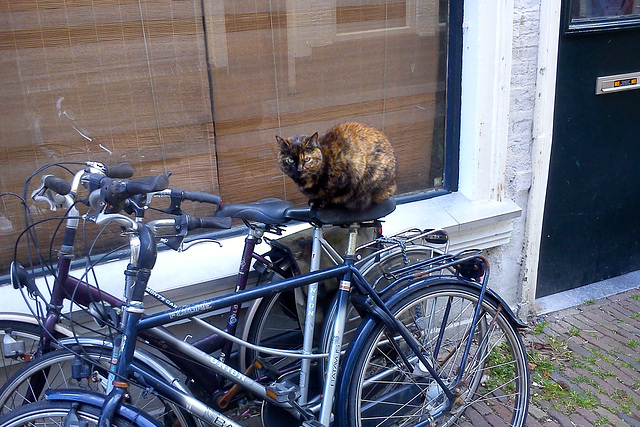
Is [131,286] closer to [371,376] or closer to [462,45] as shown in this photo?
[371,376]

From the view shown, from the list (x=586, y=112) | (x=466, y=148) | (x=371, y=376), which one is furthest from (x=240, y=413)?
(x=586, y=112)

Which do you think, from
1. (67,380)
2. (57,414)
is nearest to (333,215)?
(57,414)

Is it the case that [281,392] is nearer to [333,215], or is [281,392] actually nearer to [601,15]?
[333,215]

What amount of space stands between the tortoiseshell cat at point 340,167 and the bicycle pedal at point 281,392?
2.59 feet

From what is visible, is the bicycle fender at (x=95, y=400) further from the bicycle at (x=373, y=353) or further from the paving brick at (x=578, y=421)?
the paving brick at (x=578, y=421)

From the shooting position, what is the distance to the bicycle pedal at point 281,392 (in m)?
2.54

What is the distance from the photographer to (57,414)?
6.82 ft

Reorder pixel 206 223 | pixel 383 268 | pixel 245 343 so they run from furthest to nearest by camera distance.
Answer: pixel 383 268 → pixel 245 343 → pixel 206 223

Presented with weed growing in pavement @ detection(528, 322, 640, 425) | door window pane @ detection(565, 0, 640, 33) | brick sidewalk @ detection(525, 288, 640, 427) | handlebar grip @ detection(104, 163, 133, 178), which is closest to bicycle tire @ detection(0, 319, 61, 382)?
handlebar grip @ detection(104, 163, 133, 178)

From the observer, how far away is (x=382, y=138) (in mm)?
2842

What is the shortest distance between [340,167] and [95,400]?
1327 mm

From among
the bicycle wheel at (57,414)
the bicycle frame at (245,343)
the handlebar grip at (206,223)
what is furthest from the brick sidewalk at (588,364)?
the bicycle wheel at (57,414)

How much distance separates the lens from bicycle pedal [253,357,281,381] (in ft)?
9.29

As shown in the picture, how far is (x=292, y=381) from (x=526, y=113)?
2344 mm
